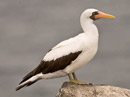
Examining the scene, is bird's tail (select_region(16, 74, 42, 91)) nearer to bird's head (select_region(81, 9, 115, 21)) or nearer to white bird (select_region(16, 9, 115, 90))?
white bird (select_region(16, 9, 115, 90))

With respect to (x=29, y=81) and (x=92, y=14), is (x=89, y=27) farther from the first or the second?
(x=29, y=81)

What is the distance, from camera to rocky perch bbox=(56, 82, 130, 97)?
22875 millimetres

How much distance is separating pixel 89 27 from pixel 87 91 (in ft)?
7.05

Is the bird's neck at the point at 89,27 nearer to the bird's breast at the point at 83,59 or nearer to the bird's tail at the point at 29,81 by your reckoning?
the bird's breast at the point at 83,59

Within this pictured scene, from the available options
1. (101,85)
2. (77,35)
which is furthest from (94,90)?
(77,35)

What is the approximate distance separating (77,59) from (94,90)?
4.12 ft

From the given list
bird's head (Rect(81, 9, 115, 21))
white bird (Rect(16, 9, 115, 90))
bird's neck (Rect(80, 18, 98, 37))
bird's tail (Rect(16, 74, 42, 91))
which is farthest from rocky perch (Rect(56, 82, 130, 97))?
bird's head (Rect(81, 9, 115, 21))

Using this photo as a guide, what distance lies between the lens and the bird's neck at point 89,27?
22.7 metres

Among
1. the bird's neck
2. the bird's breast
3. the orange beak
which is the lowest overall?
the bird's breast

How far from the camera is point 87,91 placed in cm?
2289

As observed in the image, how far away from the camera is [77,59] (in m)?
22.6

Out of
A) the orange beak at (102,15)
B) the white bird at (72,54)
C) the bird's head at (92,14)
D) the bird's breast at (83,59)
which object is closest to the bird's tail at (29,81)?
the white bird at (72,54)

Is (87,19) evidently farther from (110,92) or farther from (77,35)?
(110,92)

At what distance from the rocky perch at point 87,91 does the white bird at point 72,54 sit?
24 centimetres
